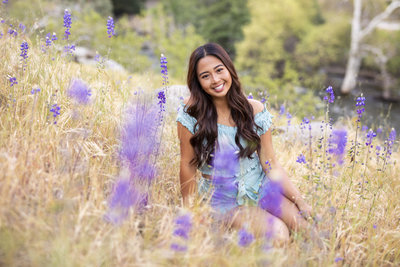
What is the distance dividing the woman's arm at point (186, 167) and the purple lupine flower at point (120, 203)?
53 centimetres

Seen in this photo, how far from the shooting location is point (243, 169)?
2.67m

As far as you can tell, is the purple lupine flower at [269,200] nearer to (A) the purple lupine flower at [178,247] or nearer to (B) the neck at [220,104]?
(B) the neck at [220,104]

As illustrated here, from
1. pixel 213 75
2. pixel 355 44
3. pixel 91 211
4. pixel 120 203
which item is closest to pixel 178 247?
pixel 120 203

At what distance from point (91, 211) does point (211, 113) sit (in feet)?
3.90

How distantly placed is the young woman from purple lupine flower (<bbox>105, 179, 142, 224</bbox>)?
0.59m

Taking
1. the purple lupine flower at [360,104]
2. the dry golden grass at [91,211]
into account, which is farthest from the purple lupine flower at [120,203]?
the purple lupine flower at [360,104]

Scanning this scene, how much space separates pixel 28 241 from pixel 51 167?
57cm

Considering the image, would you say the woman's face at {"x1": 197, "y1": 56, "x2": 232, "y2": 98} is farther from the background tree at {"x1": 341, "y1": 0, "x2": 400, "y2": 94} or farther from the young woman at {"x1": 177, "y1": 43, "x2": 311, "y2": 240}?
the background tree at {"x1": 341, "y1": 0, "x2": 400, "y2": 94}

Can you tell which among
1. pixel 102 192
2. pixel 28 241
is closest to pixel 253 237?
pixel 102 192

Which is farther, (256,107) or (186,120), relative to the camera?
(256,107)

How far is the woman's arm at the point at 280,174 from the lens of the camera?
2537mm

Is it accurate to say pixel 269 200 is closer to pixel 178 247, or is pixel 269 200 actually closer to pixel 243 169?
pixel 243 169

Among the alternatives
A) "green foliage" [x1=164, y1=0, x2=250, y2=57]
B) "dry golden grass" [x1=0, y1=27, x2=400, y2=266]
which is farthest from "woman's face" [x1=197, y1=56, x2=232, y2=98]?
"green foliage" [x1=164, y1=0, x2=250, y2=57]

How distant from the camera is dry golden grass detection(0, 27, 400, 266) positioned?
1659 millimetres
